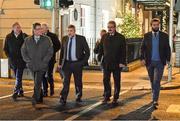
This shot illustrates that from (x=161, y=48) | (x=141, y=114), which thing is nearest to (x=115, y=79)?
(x=161, y=48)

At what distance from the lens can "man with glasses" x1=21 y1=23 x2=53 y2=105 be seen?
1121 cm

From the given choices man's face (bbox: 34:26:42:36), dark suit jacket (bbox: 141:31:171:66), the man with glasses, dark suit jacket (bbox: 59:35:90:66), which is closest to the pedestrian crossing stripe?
dark suit jacket (bbox: 141:31:171:66)

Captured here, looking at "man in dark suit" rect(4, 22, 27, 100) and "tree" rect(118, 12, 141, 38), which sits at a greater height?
"tree" rect(118, 12, 141, 38)

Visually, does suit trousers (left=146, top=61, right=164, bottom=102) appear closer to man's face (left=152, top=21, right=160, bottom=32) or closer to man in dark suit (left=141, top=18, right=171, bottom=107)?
man in dark suit (left=141, top=18, right=171, bottom=107)

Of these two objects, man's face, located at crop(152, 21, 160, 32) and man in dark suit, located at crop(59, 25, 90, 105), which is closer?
man's face, located at crop(152, 21, 160, 32)

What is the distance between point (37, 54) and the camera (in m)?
11.2

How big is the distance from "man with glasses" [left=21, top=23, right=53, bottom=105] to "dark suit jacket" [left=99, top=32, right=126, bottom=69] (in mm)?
1349

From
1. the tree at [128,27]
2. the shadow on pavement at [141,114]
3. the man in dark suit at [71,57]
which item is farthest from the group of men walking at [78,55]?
the tree at [128,27]

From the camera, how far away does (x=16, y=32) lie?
42.1 ft

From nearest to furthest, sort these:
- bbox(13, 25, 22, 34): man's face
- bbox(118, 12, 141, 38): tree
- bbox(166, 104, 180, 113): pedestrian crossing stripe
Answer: bbox(166, 104, 180, 113): pedestrian crossing stripe, bbox(13, 25, 22, 34): man's face, bbox(118, 12, 141, 38): tree

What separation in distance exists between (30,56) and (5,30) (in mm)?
10554

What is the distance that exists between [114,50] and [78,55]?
0.83m

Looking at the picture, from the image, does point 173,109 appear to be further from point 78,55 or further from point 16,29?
point 16,29

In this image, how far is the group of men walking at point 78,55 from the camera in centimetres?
1128
